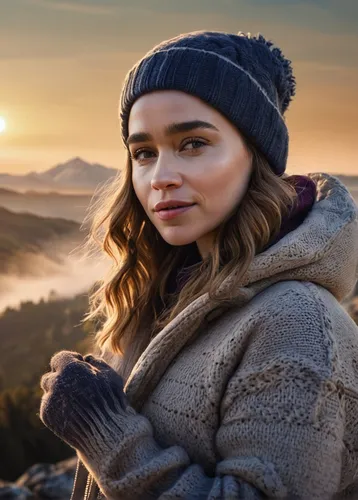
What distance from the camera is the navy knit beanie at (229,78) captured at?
6.40ft

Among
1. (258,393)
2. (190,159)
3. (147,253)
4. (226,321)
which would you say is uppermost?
(190,159)

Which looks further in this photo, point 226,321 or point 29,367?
point 29,367

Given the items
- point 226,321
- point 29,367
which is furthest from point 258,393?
point 29,367

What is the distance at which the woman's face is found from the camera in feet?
6.29

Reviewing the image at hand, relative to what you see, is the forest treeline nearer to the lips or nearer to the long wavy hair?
the long wavy hair

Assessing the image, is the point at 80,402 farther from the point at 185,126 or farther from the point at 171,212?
the point at 185,126

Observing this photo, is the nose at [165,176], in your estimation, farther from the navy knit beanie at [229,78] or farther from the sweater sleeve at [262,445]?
the sweater sleeve at [262,445]

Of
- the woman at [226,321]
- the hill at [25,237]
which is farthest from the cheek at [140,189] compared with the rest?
the hill at [25,237]

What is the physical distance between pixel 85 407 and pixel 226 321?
1.38ft

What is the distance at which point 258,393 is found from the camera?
160 cm

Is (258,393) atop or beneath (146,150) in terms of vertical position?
beneath

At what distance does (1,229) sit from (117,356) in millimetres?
4458

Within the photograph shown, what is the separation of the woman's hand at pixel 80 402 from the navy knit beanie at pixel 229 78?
2.58 feet

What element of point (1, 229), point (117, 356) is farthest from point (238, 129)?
point (1, 229)
